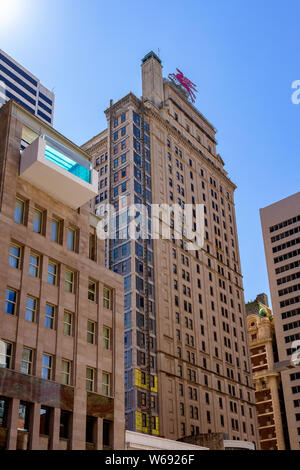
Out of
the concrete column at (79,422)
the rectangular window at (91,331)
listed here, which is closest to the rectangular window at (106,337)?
the rectangular window at (91,331)

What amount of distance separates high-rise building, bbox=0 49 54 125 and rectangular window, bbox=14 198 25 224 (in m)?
106

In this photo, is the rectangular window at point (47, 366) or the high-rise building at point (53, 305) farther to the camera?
the rectangular window at point (47, 366)

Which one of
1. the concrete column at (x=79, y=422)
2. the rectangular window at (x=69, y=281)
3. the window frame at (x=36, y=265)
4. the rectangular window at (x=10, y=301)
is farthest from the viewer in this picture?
the rectangular window at (x=69, y=281)

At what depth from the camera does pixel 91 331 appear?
44.9 meters

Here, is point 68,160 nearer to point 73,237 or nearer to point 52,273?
point 73,237

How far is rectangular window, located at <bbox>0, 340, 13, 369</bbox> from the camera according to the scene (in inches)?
1443

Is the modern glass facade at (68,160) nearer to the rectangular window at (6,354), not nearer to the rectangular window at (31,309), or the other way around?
the rectangular window at (31,309)

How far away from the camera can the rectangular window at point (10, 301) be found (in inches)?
1521

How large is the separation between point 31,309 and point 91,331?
20.9ft

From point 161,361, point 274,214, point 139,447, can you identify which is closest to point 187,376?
point 161,361

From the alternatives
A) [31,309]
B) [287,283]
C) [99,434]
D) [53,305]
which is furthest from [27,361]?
[287,283]

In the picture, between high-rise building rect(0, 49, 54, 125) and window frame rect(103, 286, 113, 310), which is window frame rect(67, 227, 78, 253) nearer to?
window frame rect(103, 286, 113, 310)

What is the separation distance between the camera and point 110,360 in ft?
148

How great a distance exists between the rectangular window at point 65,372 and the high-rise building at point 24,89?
369ft
